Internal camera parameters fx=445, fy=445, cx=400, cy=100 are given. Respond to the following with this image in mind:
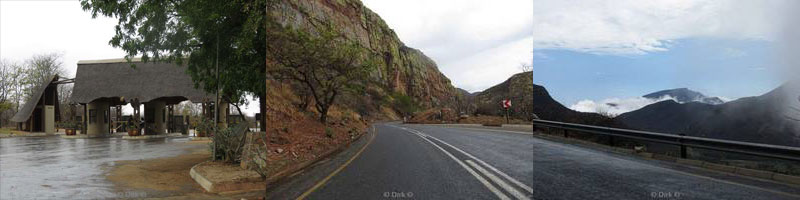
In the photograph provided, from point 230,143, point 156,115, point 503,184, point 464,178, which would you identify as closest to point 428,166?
point 464,178

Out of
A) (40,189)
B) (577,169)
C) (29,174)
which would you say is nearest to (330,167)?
(577,169)

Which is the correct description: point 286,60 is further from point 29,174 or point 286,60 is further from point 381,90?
point 29,174

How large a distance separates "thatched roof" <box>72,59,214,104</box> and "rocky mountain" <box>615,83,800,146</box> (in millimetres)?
24978

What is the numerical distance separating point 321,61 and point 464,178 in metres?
1.76

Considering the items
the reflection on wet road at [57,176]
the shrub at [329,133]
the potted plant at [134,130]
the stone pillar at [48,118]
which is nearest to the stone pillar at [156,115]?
the potted plant at [134,130]

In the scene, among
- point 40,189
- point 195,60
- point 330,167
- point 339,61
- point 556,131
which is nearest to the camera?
point 339,61

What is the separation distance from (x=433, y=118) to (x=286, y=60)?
1570 millimetres

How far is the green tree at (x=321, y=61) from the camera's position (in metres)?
4.27

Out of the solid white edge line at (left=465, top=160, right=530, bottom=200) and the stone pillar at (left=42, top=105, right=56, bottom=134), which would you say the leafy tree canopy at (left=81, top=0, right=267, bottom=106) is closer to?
the solid white edge line at (left=465, top=160, right=530, bottom=200)

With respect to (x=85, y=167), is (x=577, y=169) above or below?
above

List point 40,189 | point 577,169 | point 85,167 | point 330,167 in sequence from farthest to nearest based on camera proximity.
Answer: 1. point 85,167
2. point 40,189
3. point 577,169
4. point 330,167

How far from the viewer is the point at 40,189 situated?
10.5 meters

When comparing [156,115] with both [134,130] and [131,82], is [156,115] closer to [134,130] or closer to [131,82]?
[134,130]

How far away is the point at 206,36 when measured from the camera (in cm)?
1162
